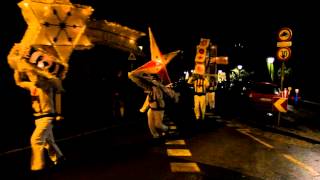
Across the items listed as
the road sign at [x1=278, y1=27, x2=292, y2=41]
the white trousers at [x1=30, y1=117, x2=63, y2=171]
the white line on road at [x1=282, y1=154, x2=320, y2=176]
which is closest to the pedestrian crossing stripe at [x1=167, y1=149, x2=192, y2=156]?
the white line on road at [x1=282, y1=154, x2=320, y2=176]

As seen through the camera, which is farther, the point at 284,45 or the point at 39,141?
the point at 284,45

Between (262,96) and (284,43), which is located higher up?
(284,43)

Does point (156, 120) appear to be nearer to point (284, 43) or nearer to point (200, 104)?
point (200, 104)

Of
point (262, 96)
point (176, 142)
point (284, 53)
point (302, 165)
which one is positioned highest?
point (284, 53)

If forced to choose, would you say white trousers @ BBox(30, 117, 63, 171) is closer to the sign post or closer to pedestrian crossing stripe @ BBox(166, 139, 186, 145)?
pedestrian crossing stripe @ BBox(166, 139, 186, 145)

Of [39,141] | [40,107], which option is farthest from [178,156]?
[40,107]

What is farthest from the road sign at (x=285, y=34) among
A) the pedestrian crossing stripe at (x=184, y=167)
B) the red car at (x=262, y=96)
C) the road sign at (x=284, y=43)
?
the pedestrian crossing stripe at (x=184, y=167)

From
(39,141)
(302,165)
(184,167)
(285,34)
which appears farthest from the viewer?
(285,34)

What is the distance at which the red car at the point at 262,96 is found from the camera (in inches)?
822

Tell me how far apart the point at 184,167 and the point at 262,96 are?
43.9 feet

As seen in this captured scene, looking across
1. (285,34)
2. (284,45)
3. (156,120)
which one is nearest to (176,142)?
(156,120)

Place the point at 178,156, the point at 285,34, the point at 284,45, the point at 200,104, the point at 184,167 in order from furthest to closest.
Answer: the point at 200,104 < the point at 284,45 < the point at 285,34 < the point at 178,156 < the point at 184,167

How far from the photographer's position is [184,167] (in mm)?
8797

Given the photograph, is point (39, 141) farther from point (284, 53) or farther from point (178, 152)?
point (284, 53)
